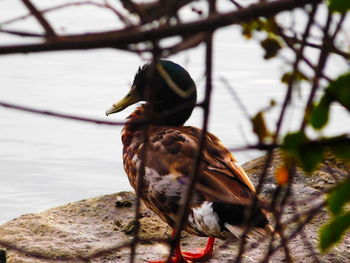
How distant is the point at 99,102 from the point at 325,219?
138 inches

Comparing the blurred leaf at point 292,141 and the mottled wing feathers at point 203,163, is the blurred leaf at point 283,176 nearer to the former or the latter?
the blurred leaf at point 292,141

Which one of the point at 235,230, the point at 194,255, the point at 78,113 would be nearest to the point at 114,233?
the point at 194,255

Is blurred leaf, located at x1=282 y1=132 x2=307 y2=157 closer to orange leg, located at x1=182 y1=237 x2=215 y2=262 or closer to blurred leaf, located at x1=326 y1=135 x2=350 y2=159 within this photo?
blurred leaf, located at x1=326 y1=135 x2=350 y2=159

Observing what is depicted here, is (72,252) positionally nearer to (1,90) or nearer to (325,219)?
(325,219)

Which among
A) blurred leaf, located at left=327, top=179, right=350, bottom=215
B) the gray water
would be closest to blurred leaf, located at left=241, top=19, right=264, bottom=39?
blurred leaf, located at left=327, top=179, right=350, bottom=215

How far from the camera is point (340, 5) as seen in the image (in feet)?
4.80

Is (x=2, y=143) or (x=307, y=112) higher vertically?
(x=307, y=112)

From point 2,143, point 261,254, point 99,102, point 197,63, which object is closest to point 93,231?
point 261,254

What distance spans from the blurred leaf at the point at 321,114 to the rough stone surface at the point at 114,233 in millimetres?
2630

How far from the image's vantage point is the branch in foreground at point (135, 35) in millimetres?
1098

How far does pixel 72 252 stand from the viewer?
15.4ft

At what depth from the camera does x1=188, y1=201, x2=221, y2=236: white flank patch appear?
4281 mm

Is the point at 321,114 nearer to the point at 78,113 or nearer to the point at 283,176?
the point at 283,176

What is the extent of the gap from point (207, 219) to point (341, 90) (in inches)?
112
